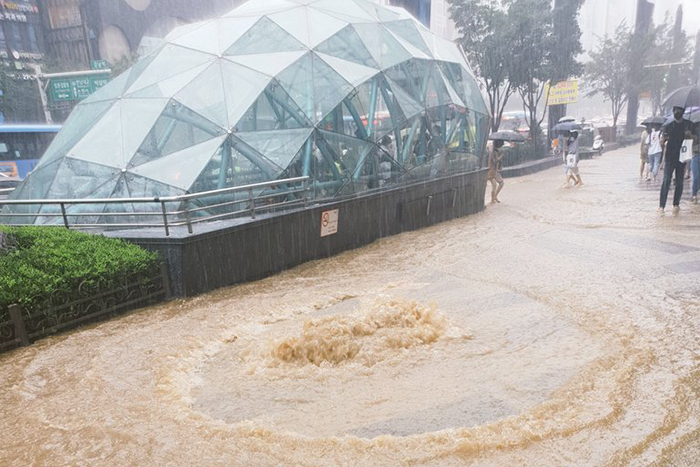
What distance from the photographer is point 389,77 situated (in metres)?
11.6

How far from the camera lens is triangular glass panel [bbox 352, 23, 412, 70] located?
11.7m

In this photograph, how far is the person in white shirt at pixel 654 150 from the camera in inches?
613

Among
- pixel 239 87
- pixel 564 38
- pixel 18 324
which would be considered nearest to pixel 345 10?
pixel 239 87

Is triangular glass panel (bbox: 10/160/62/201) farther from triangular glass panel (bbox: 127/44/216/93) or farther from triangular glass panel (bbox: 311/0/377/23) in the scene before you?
triangular glass panel (bbox: 311/0/377/23)

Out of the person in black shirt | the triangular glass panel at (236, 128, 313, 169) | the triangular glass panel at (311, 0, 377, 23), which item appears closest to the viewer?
the triangular glass panel at (236, 128, 313, 169)

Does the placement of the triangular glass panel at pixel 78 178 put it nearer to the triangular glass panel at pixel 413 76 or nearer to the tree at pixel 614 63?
the triangular glass panel at pixel 413 76

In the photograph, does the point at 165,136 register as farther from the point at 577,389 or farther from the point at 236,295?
the point at 577,389

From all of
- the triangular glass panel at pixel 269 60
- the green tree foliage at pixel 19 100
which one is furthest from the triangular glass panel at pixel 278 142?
the green tree foliage at pixel 19 100

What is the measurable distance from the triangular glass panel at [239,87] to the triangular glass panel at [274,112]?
13 cm

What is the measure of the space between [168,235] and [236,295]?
1.34 meters

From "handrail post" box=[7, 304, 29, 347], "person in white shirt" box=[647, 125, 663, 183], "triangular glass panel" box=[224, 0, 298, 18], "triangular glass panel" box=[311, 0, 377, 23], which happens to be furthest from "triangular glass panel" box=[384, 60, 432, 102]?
"handrail post" box=[7, 304, 29, 347]

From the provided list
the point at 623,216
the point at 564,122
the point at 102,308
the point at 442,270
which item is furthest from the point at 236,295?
the point at 564,122

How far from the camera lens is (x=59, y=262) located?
6.45 meters

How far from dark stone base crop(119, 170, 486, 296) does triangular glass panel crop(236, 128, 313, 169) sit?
3.81 feet
